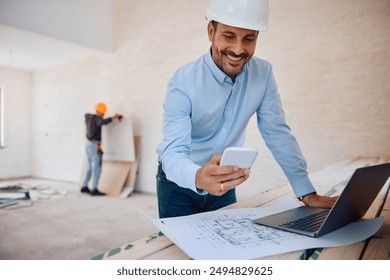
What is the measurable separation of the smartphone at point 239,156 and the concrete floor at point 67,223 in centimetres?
112

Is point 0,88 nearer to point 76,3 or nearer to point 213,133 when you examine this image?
point 76,3

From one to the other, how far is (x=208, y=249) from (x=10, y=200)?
1358 mm

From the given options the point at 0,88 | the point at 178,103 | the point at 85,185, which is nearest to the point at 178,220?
the point at 178,103

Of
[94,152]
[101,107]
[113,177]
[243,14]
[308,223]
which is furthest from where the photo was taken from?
[113,177]

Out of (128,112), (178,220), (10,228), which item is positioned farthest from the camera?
(128,112)

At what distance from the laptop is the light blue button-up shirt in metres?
0.18

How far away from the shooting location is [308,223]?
2.13 feet

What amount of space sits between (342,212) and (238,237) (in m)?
0.21

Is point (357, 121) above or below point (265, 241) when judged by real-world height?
above

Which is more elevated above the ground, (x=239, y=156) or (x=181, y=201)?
(x=239, y=156)

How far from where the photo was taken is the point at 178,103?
0.90 meters

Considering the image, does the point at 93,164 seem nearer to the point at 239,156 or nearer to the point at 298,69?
the point at 298,69

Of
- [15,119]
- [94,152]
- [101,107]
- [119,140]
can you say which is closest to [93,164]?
[94,152]

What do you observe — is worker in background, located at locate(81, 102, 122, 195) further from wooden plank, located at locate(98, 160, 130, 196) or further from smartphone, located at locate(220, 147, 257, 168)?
smartphone, located at locate(220, 147, 257, 168)
